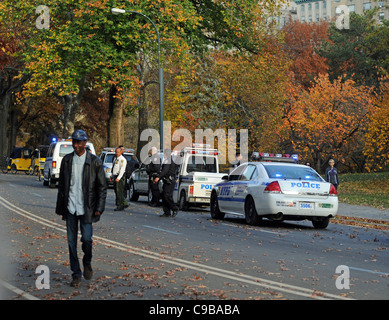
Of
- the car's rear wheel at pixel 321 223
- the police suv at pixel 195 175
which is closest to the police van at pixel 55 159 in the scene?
the police suv at pixel 195 175

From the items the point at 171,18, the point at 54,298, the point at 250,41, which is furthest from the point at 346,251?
the point at 250,41

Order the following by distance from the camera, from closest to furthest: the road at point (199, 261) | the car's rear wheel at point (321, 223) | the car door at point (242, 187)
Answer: the road at point (199, 261)
the car's rear wheel at point (321, 223)
the car door at point (242, 187)

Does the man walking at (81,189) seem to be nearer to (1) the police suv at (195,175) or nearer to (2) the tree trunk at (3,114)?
(1) the police suv at (195,175)

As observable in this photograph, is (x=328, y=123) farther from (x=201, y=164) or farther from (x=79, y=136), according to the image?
(x=79, y=136)

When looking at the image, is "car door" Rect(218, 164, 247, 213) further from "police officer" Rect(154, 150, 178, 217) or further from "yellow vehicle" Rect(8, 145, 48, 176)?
"yellow vehicle" Rect(8, 145, 48, 176)

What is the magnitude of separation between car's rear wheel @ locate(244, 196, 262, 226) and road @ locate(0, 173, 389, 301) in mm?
423

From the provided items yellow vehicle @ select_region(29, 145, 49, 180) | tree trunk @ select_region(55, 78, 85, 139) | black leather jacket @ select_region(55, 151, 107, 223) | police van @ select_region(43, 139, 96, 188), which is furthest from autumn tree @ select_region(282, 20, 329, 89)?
black leather jacket @ select_region(55, 151, 107, 223)

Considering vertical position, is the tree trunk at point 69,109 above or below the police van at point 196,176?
above

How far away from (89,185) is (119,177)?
1433cm

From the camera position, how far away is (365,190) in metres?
41.8

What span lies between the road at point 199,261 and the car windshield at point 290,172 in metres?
1.30

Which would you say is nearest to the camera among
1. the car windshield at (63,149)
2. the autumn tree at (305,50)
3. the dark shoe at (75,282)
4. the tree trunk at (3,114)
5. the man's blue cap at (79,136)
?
the dark shoe at (75,282)

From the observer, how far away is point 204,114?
5225 centimetres

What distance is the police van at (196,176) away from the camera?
999 inches
